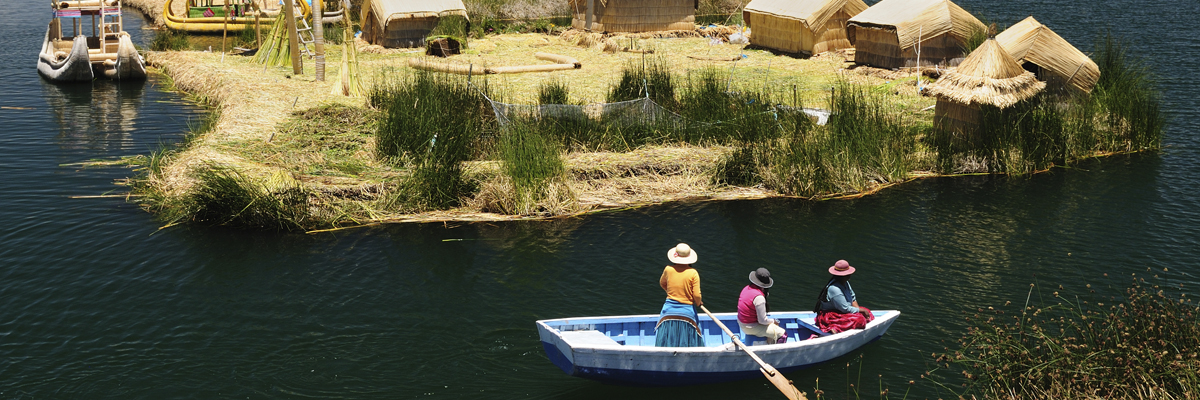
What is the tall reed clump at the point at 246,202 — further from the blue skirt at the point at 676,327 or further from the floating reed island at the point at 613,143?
the blue skirt at the point at 676,327

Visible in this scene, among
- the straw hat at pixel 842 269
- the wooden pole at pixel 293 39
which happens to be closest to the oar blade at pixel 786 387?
the straw hat at pixel 842 269

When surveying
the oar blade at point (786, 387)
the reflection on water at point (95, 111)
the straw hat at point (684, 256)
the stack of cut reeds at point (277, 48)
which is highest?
the stack of cut reeds at point (277, 48)

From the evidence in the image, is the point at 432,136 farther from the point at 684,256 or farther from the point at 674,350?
the point at 674,350

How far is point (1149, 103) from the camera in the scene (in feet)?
56.1

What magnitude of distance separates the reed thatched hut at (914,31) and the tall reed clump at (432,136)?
405 inches

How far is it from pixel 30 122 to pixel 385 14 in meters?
8.85

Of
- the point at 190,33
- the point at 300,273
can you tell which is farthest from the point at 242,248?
the point at 190,33

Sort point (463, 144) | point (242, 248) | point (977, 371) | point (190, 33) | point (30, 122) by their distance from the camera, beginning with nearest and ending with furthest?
point (977, 371) < point (242, 248) < point (463, 144) < point (30, 122) < point (190, 33)

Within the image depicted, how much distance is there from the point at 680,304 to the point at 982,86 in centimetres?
903

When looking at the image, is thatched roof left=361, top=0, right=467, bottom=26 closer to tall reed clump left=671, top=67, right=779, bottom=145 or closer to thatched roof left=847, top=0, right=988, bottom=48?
tall reed clump left=671, top=67, right=779, bottom=145

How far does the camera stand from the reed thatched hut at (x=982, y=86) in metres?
15.3

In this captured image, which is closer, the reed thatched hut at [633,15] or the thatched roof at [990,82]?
the thatched roof at [990,82]

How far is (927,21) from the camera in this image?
21266 mm

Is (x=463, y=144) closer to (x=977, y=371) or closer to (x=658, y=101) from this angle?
(x=658, y=101)
